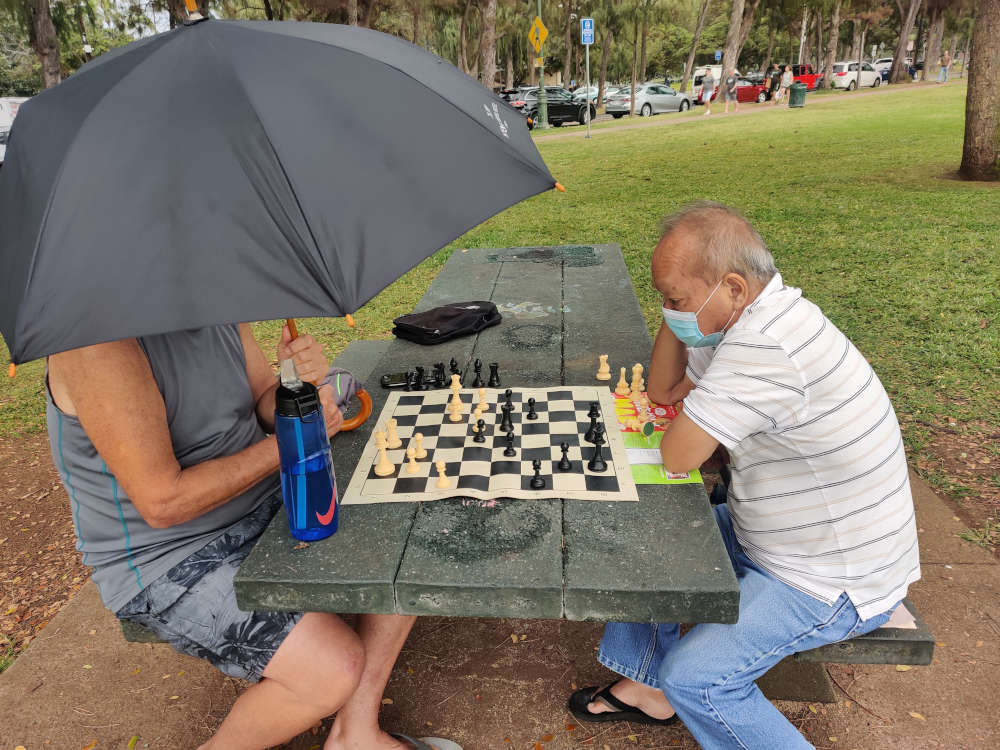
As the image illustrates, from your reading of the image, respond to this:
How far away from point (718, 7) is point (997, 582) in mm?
62278

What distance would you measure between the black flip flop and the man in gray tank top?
0.74 metres

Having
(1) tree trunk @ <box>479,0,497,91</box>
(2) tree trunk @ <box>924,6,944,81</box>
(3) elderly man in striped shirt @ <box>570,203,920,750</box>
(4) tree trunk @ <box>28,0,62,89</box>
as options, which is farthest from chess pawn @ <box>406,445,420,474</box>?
(2) tree trunk @ <box>924,6,944,81</box>

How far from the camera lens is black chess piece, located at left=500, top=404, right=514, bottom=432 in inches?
83.7

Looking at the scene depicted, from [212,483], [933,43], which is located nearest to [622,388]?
[212,483]

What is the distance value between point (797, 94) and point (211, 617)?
26.7 meters

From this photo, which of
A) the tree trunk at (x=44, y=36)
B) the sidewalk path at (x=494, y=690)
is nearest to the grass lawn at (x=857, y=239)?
the sidewalk path at (x=494, y=690)

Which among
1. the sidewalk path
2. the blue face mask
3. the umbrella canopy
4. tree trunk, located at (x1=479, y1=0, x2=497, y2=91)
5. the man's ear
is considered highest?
tree trunk, located at (x1=479, y1=0, x2=497, y2=91)

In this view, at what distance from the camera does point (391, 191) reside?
161 cm

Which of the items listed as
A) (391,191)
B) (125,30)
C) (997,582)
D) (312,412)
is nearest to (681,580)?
(312,412)

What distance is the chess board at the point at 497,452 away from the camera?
185cm

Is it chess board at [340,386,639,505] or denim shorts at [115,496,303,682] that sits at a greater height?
chess board at [340,386,639,505]

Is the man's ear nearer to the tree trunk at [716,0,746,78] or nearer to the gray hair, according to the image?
the gray hair

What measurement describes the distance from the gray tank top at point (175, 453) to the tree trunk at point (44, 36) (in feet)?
70.9

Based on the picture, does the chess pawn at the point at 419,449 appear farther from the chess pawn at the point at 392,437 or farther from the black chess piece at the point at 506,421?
the black chess piece at the point at 506,421
